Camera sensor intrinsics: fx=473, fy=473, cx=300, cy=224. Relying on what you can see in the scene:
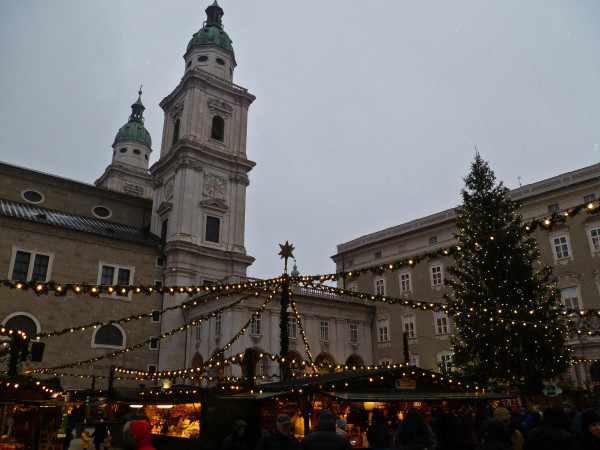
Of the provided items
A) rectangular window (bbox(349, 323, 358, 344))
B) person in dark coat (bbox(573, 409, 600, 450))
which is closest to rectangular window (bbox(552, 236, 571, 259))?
rectangular window (bbox(349, 323, 358, 344))

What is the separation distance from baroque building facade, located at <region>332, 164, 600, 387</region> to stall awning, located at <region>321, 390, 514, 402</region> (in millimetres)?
12594

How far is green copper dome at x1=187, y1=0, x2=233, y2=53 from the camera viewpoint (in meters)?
50.5

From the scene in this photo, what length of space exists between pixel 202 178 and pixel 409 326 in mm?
23109

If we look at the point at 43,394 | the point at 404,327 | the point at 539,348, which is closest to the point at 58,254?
the point at 43,394

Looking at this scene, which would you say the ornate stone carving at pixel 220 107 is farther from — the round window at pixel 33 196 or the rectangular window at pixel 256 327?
the rectangular window at pixel 256 327

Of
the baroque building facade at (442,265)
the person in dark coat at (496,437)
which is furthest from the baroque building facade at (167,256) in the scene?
the person in dark coat at (496,437)

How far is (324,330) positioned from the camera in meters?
38.9

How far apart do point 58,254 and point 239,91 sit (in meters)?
24.3

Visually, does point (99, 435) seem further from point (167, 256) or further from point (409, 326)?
point (409, 326)

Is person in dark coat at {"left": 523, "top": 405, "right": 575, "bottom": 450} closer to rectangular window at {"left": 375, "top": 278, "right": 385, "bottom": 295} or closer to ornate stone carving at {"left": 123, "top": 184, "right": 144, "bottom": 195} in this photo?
rectangular window at {"left": 375, "top": 278, "right": 385, "bottom": 295}

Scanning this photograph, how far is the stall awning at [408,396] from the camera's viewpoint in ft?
42.4

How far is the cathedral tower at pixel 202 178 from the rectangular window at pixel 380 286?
12050mm

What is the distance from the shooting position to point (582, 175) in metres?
33.2

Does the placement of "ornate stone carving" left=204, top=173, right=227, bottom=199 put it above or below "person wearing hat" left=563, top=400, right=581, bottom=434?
above
